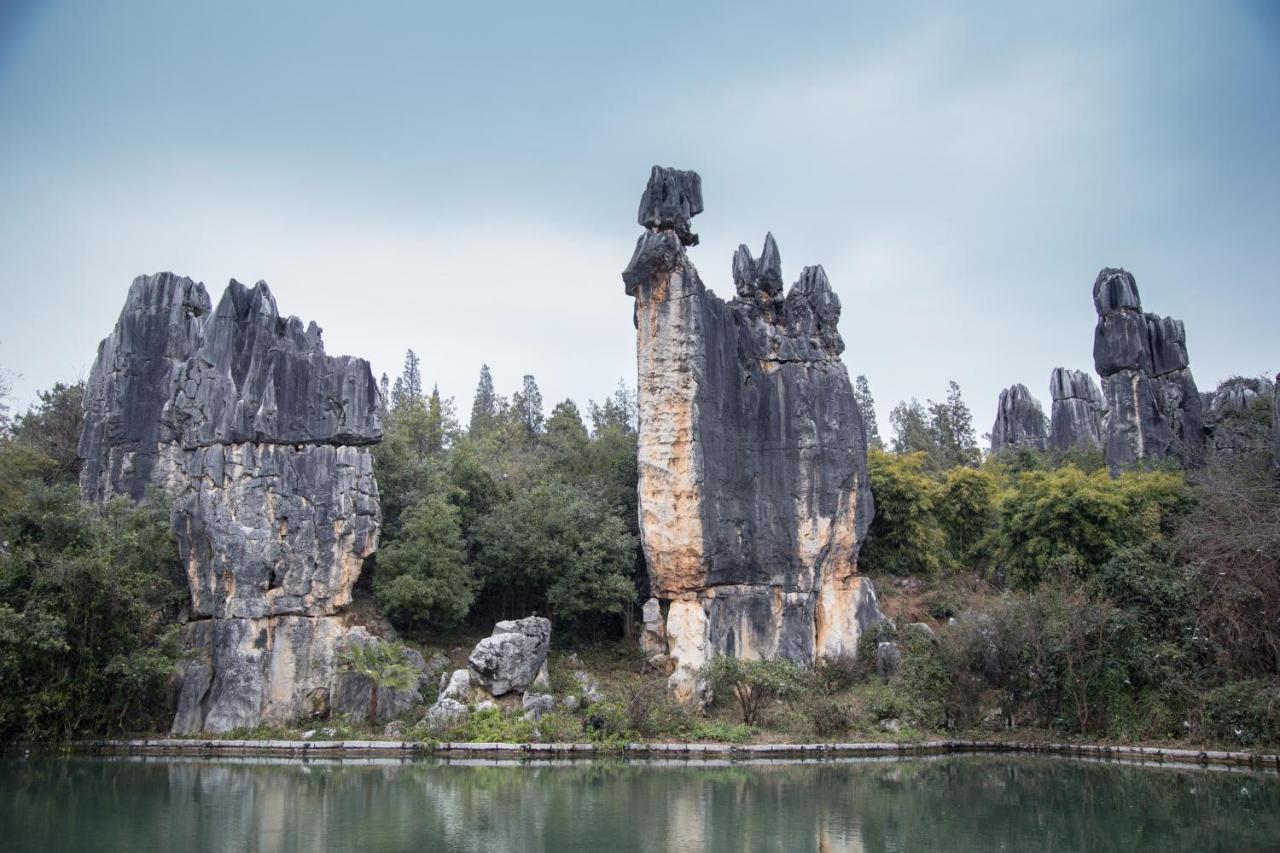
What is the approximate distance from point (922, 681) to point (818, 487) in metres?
6.66

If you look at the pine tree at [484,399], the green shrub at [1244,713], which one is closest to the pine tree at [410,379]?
the pine tree at [484,399]

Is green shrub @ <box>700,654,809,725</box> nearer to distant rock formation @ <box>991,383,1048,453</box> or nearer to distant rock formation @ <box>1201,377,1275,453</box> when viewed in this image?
distant rock formation @ <box>1201,377,1275,453</box>

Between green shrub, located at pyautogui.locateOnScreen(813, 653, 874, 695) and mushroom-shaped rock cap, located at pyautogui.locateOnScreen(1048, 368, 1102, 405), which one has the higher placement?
mushroom-shaped rock cap, located at pyautogui.locateOnScreen(1048, 368, 1102, 405)

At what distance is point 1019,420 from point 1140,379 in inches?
756

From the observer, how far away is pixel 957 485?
3459 cm

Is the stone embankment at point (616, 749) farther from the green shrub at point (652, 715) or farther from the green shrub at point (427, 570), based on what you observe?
the green shrub at point (427, 570)

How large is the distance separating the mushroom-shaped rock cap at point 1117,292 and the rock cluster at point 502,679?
25.6 m

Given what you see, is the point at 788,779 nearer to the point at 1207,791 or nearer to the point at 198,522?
the point at 1207,791

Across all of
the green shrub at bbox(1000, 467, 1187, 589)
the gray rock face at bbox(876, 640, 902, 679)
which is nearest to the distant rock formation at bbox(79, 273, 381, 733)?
the gray rock face at bbox(876, 640, 902, 679)

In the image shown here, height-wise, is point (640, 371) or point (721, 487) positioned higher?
point (640, 371)

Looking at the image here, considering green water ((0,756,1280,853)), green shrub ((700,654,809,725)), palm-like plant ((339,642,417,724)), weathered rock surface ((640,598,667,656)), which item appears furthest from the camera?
weathered rock surface ((640,598,667,656))

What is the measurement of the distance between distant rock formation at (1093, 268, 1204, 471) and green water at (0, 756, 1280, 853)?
1886cm

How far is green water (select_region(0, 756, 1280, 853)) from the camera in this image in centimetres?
1320

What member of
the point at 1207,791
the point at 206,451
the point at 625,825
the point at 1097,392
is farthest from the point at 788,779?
the point at 1097,392
